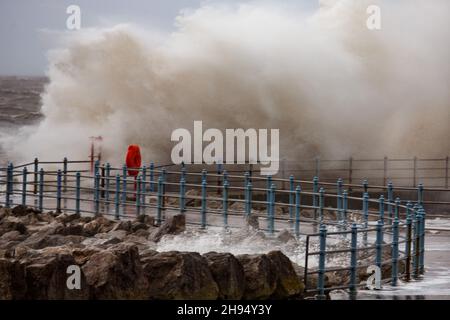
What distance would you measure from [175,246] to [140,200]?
126 inches

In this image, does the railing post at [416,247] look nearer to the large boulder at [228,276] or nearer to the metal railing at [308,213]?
the metal railing at [308,213]

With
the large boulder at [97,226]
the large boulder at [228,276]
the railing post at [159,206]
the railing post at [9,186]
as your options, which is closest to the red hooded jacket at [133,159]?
the railing post at [9,186]

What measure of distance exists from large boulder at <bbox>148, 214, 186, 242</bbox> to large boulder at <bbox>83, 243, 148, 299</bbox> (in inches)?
192

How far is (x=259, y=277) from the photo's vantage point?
539 inches

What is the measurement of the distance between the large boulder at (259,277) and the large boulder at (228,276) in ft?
0.23

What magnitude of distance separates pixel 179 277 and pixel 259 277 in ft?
2.72

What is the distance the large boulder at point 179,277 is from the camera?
13.4m

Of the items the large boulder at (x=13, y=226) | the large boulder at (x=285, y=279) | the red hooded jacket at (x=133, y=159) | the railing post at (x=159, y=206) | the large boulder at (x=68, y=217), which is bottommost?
the large boulder at (x=285, y=279)

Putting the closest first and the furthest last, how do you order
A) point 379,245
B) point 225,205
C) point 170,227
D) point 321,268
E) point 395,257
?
1. point 321,268
2. point 379,245
3. point 395,257
4. point 170,227
5. point 225,205

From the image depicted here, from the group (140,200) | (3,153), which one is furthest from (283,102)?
(140,200)

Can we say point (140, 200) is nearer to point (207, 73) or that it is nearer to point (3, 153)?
point (207, 73)

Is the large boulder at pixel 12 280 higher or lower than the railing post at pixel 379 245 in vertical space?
lower

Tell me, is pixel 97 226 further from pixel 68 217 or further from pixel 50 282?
pixel 50 282

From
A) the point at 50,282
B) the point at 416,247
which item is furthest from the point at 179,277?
the point at 416,247
